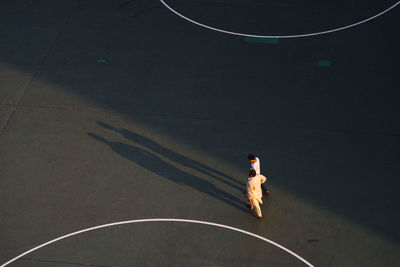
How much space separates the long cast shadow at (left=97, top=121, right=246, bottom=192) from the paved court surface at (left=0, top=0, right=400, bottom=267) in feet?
0.14

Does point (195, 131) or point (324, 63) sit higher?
point (324, 63)

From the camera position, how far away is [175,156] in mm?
17906

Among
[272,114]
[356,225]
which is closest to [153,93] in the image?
[272,114]

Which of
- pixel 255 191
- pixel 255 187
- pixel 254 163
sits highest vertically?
pixel 254 163

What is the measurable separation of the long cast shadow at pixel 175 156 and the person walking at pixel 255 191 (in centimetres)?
113

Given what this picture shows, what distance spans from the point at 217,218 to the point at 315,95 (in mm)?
6055

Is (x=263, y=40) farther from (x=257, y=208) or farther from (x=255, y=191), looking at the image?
(x=257, y=208)

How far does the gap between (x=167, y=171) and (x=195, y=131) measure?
1.89 metres

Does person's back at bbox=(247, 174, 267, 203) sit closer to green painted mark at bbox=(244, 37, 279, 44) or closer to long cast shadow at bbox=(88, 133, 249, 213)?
long cast shadow at bbox=(88, 133, 249, 213)

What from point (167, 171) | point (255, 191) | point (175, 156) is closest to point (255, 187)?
point (255, 191)

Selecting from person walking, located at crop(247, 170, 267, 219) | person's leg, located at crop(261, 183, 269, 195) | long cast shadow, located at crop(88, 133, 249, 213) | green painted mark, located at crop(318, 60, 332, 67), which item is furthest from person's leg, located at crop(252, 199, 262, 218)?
green painted mark, located at crop(318, 60, 332, 67)

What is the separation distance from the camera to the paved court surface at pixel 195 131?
15.6m

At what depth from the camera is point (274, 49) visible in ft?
70.2

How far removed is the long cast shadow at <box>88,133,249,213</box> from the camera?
1670 cm
